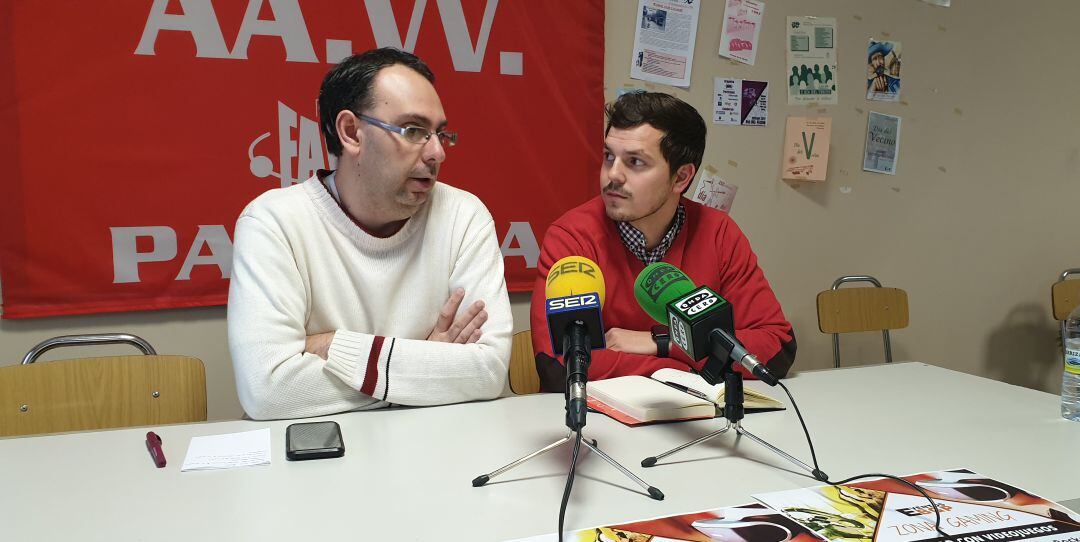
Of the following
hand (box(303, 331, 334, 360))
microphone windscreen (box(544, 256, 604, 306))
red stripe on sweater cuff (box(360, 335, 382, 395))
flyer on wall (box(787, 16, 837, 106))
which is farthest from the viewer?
flyer on wall (box(787, 16, 837, 106))

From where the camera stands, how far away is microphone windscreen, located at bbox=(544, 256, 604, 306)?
43.3 inches

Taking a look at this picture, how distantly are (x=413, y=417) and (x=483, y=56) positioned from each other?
1.65 metres

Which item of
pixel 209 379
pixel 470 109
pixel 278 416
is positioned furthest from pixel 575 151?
pixel 278 416

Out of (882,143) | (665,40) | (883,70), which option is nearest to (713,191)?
(665,40)

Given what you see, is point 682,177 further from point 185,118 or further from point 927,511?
point 185,118

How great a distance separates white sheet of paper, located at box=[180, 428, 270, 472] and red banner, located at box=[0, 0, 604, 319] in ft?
4.26

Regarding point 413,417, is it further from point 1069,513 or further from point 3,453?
point 1069,513

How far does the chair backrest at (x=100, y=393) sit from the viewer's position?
5.29ft

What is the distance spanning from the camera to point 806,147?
3.29 metres

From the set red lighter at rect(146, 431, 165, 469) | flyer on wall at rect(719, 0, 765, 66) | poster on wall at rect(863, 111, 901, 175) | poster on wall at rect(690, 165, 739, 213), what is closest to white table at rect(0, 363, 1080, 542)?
red lighter at rect(146, 431, 165, 469)

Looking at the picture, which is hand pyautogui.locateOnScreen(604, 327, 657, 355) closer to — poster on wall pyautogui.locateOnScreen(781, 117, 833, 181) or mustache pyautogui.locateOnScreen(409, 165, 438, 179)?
mustache pyautogui.locateOnScreen(409, 165, 438, 179)

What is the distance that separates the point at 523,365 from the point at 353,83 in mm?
897

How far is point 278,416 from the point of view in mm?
1492

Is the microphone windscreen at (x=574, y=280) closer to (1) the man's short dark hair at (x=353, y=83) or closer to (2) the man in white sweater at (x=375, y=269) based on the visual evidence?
(2) the man in white sweater at (x=375, y=269)
